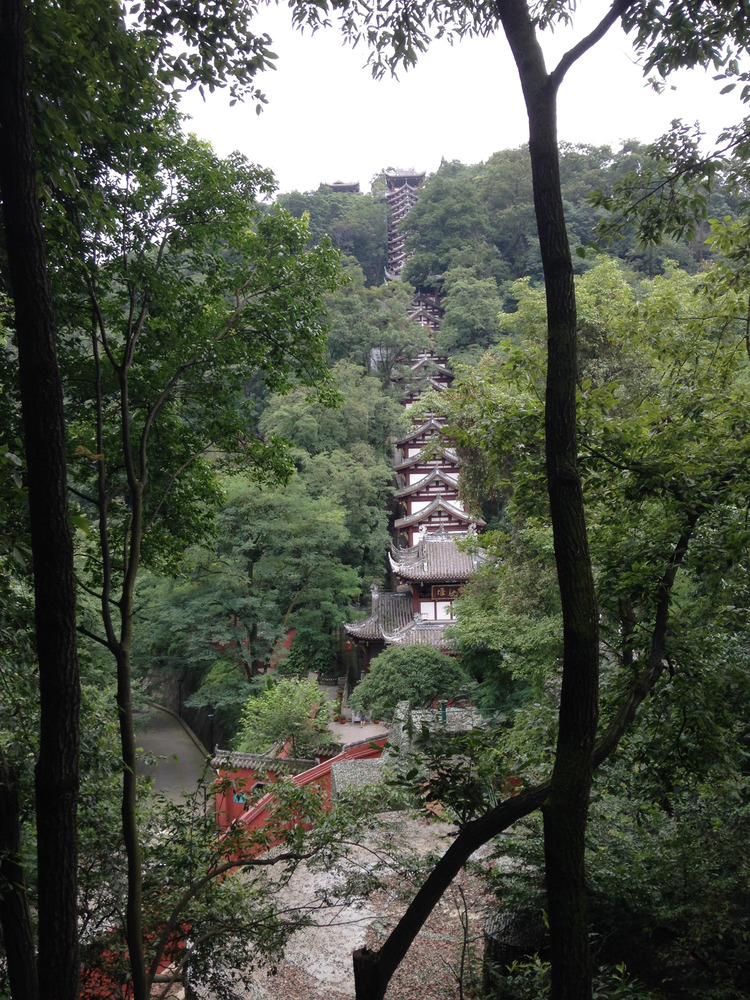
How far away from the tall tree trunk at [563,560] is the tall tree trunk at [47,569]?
1501 mm

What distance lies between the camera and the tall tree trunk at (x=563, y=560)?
6.88ft

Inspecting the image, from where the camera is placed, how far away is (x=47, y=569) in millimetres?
2318

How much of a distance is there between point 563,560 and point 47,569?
5.35 feet

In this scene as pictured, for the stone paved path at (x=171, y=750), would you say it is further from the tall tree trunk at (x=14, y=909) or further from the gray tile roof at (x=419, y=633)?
the tall tree trunk at (x=14, y=909)

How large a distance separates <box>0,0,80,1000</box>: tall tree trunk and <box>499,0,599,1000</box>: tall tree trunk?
4.93 ft

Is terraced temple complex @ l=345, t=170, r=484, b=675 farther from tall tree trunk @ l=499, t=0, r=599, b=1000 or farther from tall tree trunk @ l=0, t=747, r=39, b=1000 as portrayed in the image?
tall tree trunk @ l=0, t=747, r=39, b=1000

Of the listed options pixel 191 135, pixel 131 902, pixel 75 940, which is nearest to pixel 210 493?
pixel 191 135

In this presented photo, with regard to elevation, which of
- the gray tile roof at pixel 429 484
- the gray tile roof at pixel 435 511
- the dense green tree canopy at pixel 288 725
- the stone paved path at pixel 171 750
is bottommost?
the stone paved path at pixel 171 750

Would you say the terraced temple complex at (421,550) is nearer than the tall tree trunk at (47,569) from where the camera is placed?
No

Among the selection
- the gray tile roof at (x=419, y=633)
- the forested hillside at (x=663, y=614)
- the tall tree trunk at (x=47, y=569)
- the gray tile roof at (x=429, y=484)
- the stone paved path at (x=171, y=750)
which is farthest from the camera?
the gray tile roof at (x=429, y=484)

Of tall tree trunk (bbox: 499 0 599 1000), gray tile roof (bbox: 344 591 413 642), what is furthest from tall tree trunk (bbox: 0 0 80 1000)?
gray tile roof (bbox: 344 591 413 642)

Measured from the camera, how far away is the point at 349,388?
892 inches

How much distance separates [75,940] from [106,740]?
64.8 inches

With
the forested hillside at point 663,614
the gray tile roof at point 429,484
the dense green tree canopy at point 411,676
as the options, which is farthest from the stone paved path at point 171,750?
the forested hillside at point 663,614
